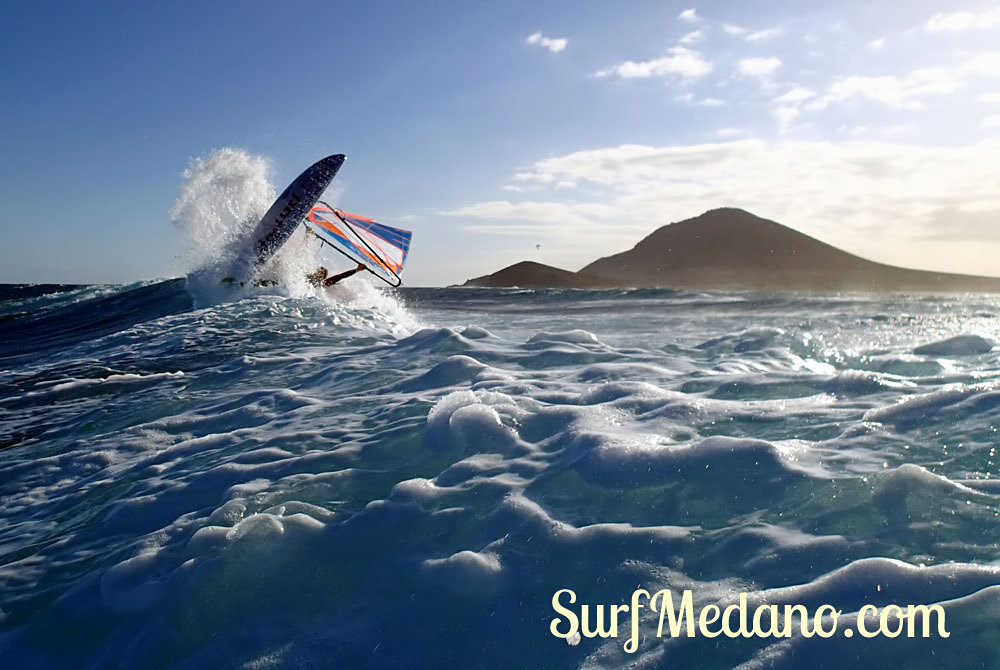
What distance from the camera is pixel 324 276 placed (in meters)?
14.7

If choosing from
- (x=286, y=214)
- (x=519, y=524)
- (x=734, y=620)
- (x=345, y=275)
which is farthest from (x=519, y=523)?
(x=345, y=275)

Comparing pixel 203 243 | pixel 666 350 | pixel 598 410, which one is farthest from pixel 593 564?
pixel 203 243

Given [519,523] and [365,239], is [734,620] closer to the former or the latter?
[519,523]

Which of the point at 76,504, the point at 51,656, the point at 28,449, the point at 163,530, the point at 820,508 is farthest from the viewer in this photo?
the point at 28,449

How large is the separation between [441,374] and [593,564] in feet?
9.92

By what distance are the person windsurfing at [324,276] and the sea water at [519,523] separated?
370 inches

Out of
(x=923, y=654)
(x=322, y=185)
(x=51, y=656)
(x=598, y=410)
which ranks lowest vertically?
(x=51, y=656)

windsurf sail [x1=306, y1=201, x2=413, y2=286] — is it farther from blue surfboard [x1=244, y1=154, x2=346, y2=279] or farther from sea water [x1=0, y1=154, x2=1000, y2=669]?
sea water [x1=0, y1=154, x2=1000, y2=669]

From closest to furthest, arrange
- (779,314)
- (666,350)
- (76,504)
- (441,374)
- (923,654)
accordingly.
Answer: (923,654) < (76,504) < (441,374) < (666,350) < (779,314)

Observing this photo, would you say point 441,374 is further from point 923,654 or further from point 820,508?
point 923,654

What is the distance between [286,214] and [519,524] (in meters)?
13.1

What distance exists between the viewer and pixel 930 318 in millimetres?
9977

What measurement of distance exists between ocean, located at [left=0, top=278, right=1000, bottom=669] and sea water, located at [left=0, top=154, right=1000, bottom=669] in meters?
0.01

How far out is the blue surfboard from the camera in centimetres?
1401
